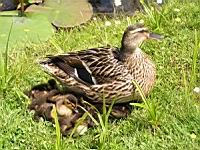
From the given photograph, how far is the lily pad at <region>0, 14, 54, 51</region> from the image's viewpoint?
6188mm

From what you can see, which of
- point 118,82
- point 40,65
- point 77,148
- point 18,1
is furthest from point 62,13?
point 77,148

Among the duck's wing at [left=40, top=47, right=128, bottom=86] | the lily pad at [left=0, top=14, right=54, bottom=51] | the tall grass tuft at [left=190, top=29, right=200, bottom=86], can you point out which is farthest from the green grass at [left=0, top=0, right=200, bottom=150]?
the duck's wing at [left=40, top=47, right=128, bottom=86]

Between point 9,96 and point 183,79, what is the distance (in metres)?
1.59

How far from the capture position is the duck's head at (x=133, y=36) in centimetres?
491

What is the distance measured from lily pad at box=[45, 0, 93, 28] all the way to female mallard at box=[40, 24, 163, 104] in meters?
1.52

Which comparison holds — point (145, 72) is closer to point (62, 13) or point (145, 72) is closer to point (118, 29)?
point (118, 29)

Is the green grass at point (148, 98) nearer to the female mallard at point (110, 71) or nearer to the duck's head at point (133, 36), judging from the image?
the female mallard at point (110, 71)

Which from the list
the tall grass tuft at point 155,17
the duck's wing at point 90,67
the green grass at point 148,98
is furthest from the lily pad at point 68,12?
the duck's wing at point 90,67

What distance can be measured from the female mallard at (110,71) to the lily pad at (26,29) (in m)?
1.21

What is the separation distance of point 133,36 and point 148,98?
0.58m

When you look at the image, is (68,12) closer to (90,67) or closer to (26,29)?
(26,29)

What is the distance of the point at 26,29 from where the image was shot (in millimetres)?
6340

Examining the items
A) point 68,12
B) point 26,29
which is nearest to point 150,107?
point 26,29

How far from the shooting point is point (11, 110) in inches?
193
